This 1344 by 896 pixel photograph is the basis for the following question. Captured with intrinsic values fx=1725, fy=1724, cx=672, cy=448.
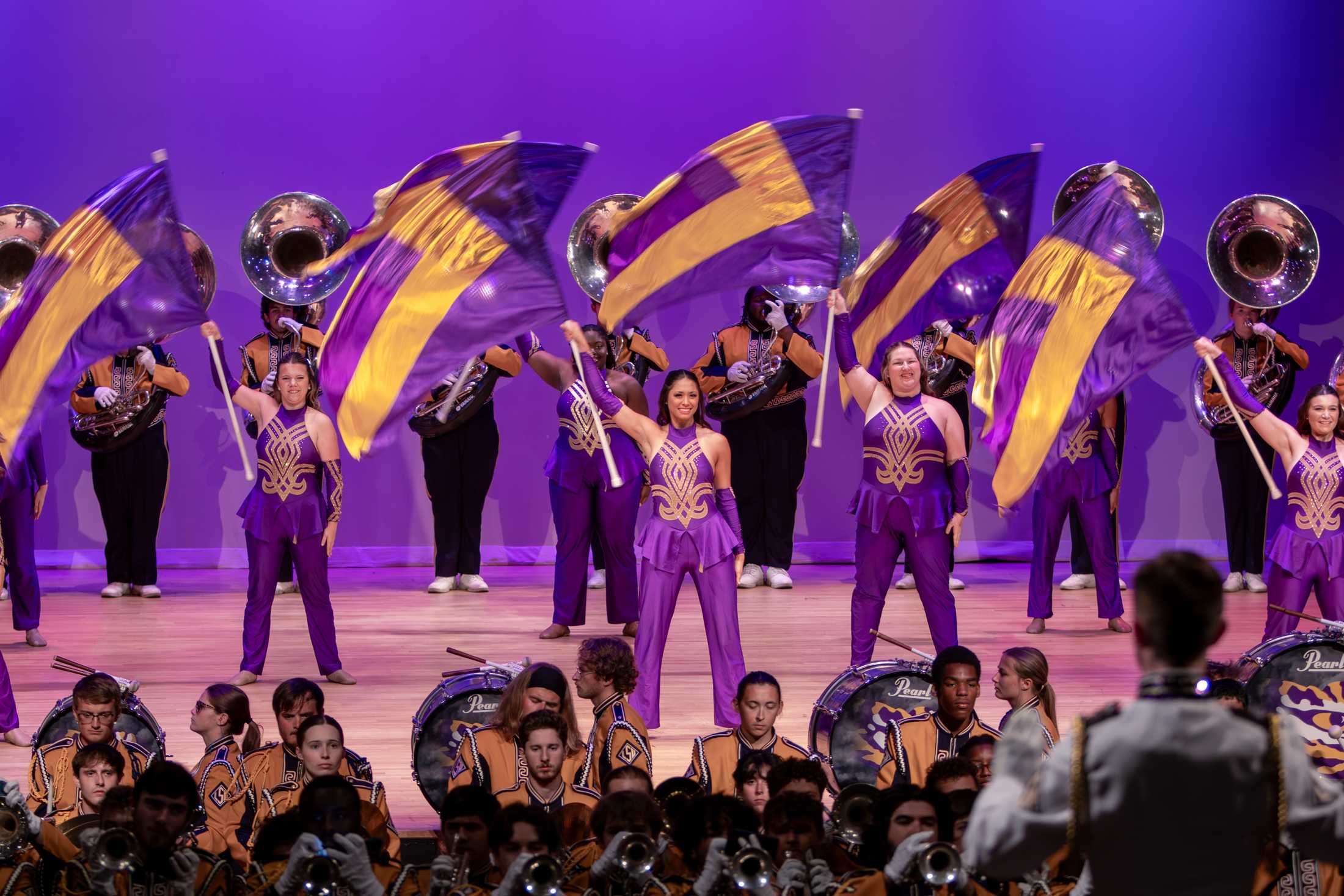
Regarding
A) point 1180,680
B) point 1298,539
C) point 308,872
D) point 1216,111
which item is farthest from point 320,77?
point 1180,680

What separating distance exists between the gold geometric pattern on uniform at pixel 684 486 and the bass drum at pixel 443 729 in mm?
1376

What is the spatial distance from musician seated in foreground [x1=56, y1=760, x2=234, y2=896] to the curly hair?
5.88ft

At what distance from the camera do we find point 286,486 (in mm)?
7949

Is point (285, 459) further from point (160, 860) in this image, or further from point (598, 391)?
point (160, 860)

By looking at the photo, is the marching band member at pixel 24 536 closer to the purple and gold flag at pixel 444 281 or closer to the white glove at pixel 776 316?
the purple and gold flag at pixel 444 281

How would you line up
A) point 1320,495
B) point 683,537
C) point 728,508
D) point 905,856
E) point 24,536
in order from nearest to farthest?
Answer: point 905,856 → point 683,537 → point 728,508 → point 1320,495 → point 24,536

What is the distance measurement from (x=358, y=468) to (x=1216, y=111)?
22.0 feet

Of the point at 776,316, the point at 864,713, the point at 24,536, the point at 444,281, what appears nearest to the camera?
the point at 864,713

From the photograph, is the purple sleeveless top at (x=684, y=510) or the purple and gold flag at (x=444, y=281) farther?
the purple sleeveless top at (x=684, y=510)

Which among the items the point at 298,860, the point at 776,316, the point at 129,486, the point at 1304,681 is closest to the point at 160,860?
the point at 298,860

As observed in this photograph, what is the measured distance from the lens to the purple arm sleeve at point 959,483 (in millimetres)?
7566

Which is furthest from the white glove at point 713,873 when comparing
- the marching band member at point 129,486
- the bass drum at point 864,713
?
the marching band member at point 129,486

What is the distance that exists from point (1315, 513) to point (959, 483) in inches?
63.2

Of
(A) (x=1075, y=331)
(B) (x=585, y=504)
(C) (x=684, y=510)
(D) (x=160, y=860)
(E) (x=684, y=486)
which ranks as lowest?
(D) (x=160, y=860)
